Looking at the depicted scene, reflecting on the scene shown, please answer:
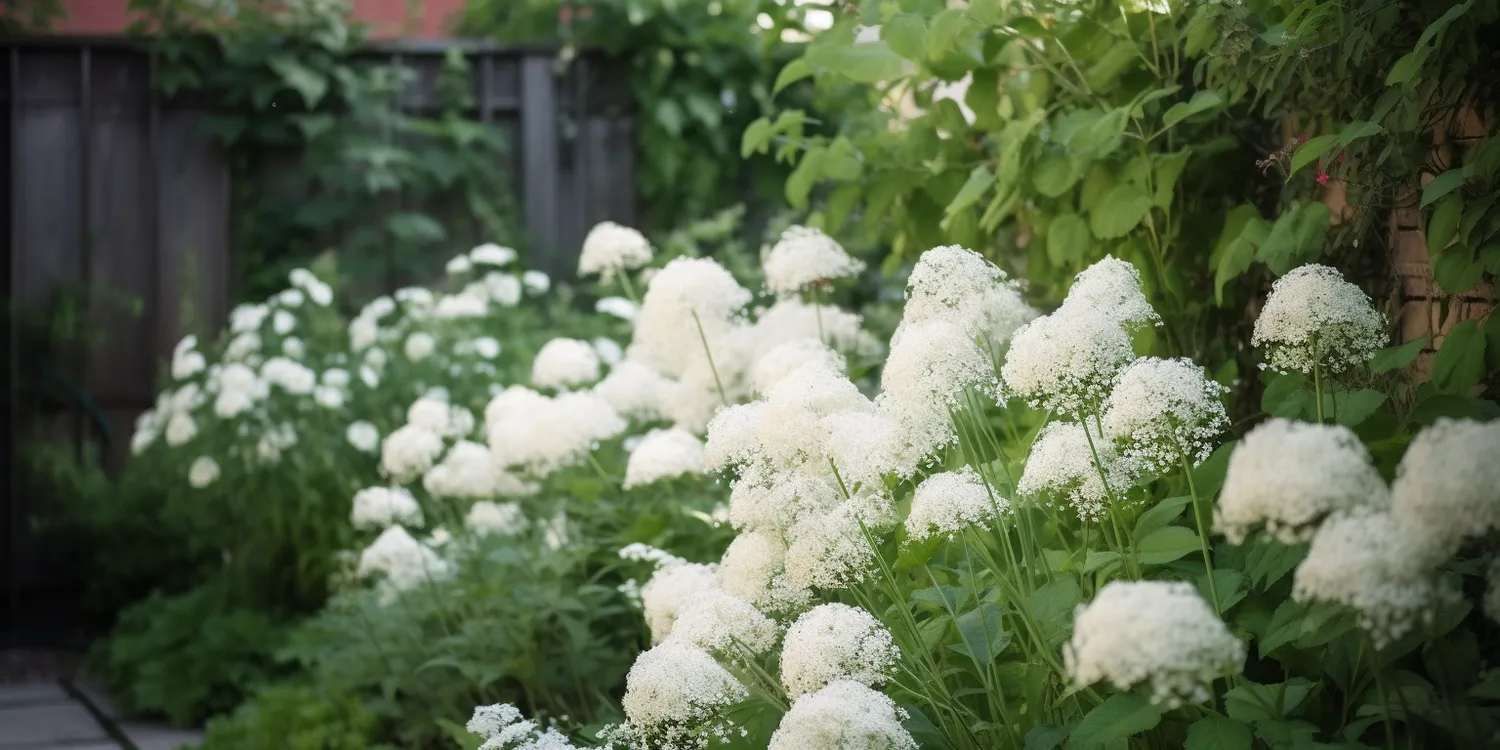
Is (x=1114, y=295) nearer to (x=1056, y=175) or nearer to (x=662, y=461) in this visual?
(x=1056, y=175)

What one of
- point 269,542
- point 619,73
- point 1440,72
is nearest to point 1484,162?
point 1440,72

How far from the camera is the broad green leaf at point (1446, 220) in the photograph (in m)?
2.05

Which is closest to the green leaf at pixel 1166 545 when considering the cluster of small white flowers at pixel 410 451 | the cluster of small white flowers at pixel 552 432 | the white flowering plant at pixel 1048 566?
the white flowering plant at pixel 1048 566

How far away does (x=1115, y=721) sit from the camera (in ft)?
5.45

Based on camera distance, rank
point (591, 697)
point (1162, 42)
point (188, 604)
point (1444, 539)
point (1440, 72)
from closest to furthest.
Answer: point (1444, 539)
point (1440, 72)
point (1162, 42)
point (591, 697)
point (188, 604)

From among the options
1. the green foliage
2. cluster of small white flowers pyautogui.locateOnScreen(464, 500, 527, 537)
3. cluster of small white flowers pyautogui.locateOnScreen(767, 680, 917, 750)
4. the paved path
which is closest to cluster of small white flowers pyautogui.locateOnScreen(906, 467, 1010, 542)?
cluster of small white flowers pyautogui.locateOnScreen(767, 680, 917, 750)

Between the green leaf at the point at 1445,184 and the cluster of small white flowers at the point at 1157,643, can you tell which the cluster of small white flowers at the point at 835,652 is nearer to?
the cluster of small white flowers at the point at 1157,643

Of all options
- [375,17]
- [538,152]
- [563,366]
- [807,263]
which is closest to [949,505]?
[807,263]

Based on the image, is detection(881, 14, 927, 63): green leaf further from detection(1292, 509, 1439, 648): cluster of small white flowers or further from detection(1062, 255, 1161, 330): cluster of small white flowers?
detection(1292, 509, 1439, 648): cluster of small white flowers

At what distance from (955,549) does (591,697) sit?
108cm

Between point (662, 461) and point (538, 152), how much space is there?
346 centimetres

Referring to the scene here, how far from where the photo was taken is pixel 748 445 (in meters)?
2.04

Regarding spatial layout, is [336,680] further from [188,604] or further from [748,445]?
[748,445]

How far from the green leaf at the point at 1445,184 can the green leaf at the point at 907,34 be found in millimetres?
960
